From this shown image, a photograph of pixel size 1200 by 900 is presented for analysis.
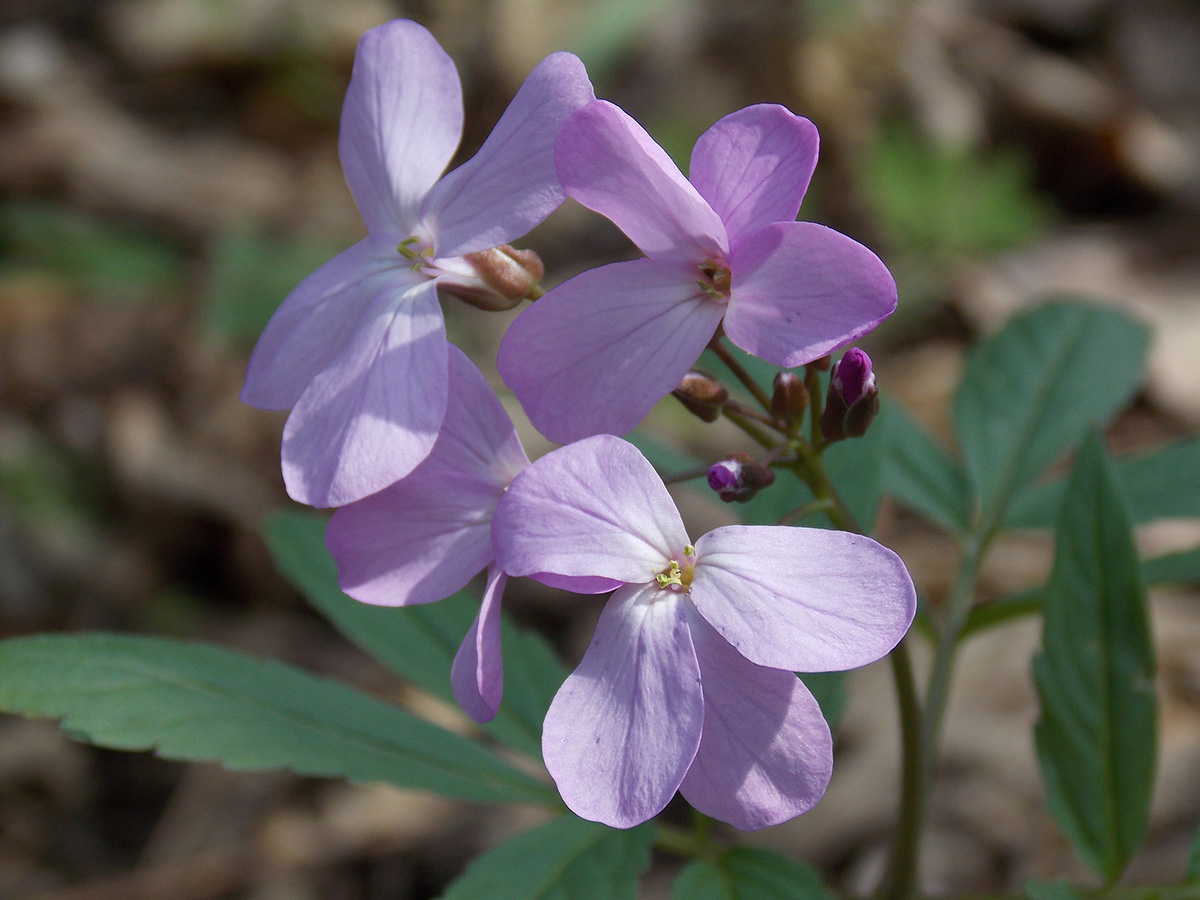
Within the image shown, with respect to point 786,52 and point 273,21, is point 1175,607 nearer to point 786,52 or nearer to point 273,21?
point 786,52

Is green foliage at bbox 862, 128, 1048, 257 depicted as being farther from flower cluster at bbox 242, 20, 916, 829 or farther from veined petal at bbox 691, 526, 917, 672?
veined petal at bbox 691, 526, 917, 672

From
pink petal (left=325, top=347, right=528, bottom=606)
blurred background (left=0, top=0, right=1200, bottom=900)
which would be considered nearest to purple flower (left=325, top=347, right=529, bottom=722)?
pink petal (left=325, top=347, right=528, bottom=606)

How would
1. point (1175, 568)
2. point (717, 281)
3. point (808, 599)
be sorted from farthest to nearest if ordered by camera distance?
point (1175, 568)
point (717, 281)
point (808, 599)

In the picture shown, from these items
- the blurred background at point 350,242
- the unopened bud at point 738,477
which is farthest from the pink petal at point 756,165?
the blurred background at point 350,242

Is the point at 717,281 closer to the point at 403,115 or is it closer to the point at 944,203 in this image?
the point at 403,115

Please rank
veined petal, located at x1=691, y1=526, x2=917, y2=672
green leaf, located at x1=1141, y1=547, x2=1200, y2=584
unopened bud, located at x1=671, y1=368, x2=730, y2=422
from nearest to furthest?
veined petal, located at x1=691, y1=526, x2=917, y2=672 → unopened bud, located at x1=671, y1=368, x2=730, y2=422 → green leaf, located at x1=1141, y1=547, x2=1200, y2=584

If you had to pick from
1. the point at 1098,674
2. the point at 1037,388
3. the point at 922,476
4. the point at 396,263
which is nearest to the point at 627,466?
the point at 396,263

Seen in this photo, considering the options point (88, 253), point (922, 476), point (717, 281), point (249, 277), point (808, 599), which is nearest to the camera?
point (808, 599)
